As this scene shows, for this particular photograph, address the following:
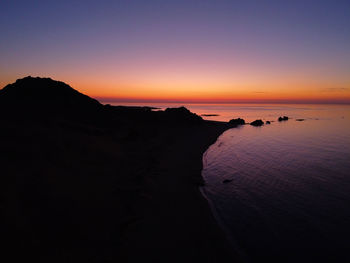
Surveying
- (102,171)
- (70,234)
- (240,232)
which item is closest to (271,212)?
(240,232)

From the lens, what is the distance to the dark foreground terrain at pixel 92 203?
8.30 metres

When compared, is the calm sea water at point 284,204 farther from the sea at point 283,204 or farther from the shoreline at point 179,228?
the shoreline at point 179,228

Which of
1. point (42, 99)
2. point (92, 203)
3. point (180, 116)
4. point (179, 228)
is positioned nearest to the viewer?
point (179, 228)

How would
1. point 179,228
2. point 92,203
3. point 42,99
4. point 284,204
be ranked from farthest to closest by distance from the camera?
point 42,99
point 284,204
point 92,203
point 179,228

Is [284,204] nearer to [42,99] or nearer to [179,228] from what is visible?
[179,228]

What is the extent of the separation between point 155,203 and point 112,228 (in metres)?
3.71

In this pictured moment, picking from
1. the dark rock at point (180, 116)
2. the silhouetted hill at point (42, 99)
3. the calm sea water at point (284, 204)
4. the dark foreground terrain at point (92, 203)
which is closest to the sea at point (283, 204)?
the calm sea water at point (284, 204)

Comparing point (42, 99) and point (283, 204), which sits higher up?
point (42, 99)

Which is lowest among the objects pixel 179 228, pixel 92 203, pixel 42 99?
pixel 179 228

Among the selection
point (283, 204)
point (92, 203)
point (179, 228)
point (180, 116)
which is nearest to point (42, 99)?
point (92, 203)

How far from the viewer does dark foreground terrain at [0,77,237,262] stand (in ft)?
27.2

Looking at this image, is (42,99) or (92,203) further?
(42,99)

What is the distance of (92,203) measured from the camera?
11570mm

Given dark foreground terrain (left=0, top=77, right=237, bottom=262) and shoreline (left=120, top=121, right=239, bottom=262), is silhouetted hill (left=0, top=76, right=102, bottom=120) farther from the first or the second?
shoreline (left=120, top=121, right=239, bottom=262)
